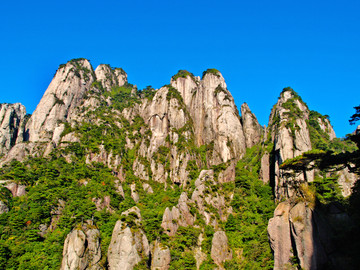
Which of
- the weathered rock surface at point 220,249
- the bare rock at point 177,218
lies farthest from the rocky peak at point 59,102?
Result: the weathered rock surface at point 220,249

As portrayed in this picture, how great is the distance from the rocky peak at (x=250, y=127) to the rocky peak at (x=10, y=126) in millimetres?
80815

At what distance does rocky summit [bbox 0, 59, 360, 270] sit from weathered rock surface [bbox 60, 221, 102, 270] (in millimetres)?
165

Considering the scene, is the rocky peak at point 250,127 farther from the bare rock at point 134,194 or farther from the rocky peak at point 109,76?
the rocky peak at point 109,76

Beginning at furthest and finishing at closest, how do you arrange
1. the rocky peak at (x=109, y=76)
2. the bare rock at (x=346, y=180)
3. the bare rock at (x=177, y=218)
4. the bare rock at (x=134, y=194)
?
the rocky peak at (x=109, y=76)
the bare rock at (x=134, y=194)
the bare rock at (x=177, y=218)
the bare rock at (x=346, y=180)

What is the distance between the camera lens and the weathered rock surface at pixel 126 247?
40312 millimetres

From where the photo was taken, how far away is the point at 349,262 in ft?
62.4

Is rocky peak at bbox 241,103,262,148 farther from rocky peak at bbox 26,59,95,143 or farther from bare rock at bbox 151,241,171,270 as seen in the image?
rocky peak at bbox 26,59,95,143

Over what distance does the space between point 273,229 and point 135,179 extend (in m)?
50.4

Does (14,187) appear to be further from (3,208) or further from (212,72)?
(212,72)

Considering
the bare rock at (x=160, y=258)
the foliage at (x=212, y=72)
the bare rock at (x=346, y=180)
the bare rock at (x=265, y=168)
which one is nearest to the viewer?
the bare rock at (x=160, y=258)

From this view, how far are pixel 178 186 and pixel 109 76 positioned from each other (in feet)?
296

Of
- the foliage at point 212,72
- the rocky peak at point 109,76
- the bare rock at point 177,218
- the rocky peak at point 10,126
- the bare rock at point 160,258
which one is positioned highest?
the rocky peak at point 109,76

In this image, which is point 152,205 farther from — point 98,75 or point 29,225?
point 98,75

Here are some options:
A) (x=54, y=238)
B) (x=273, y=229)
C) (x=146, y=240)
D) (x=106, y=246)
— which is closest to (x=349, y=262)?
(x=273, y=229)
